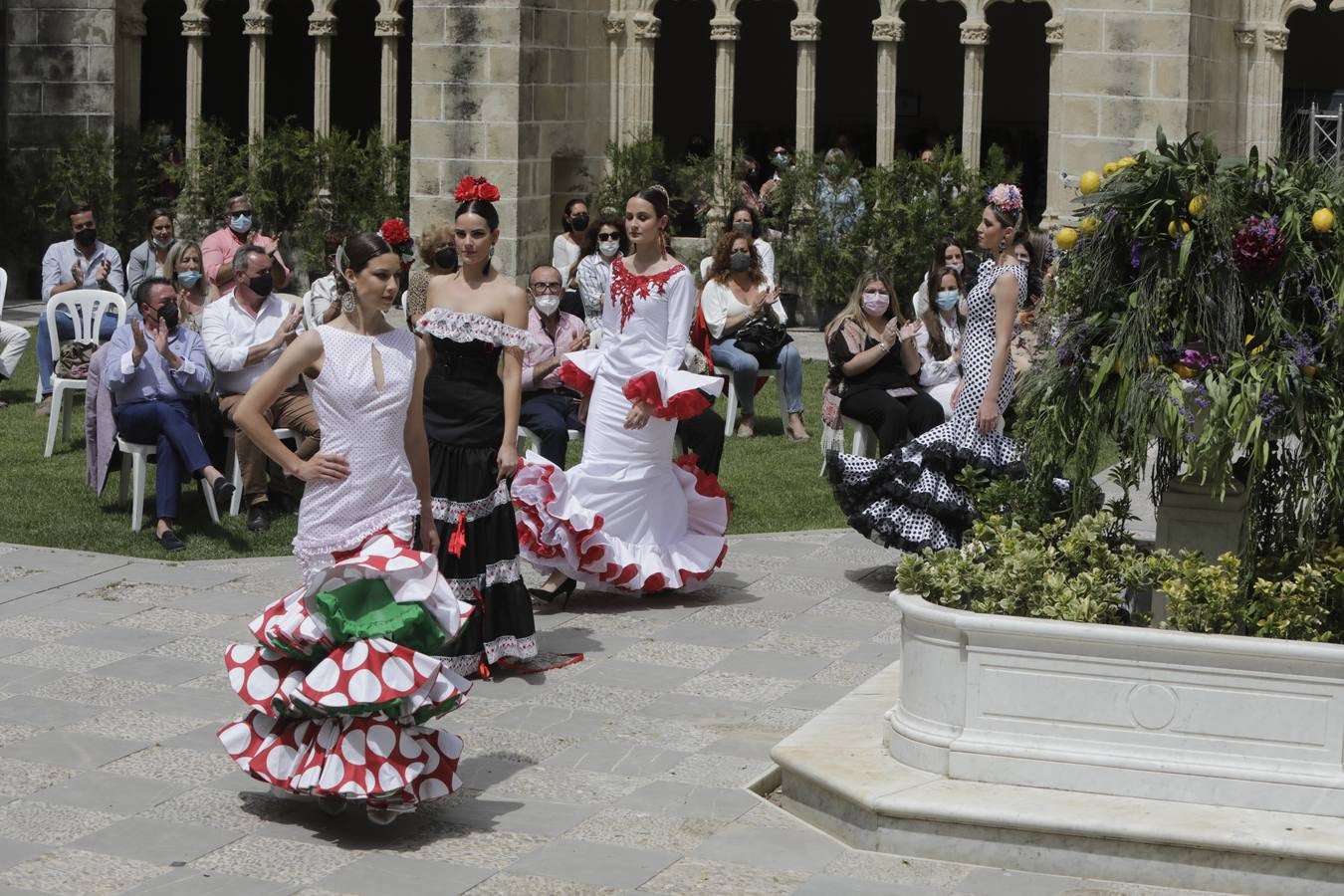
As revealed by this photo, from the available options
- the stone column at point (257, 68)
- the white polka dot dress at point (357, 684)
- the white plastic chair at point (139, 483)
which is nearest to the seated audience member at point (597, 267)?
the white plastic chair at point (139, 483)

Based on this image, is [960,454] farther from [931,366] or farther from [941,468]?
[931,366]

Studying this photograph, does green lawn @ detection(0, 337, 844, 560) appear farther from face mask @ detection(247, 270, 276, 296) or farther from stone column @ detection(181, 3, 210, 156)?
stone column @ detection(181, 3, 210, 156)

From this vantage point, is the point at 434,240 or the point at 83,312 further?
the point at 83,312

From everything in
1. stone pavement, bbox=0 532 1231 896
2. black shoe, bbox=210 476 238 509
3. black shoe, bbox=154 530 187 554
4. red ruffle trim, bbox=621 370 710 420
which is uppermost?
red ruffle trim, bbox=621 370 710 420

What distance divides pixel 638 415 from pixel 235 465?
3.06m

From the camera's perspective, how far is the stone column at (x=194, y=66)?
19.4 m

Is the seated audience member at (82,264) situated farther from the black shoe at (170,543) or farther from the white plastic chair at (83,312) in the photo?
the black shoe at (170,543)

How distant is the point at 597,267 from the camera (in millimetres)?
12852

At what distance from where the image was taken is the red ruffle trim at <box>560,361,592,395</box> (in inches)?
330

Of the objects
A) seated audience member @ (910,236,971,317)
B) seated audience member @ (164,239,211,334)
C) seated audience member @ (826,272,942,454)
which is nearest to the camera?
seated audience member @ (826,272,942,454)

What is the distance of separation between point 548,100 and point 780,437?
6.07 meters

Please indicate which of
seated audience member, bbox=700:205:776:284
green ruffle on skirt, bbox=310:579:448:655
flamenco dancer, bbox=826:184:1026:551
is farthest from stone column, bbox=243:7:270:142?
green ruffle on skirt, bbox=310:579:448:655

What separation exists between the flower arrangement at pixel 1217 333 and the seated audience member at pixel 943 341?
13.6ft

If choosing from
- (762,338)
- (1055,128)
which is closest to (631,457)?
(762,338)
